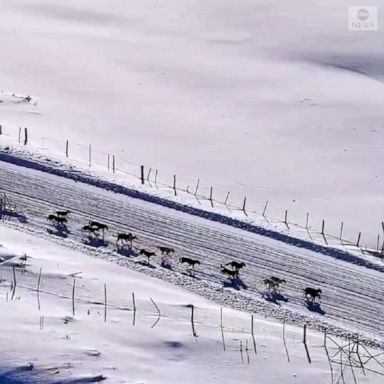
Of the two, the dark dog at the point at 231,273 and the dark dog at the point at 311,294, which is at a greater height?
the dark dog at the point at 231,273

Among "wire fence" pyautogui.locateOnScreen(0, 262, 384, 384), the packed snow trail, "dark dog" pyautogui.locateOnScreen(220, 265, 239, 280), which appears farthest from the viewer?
"dark dog" pyautogui.locateOnScreen(220, 265, 239, 280)

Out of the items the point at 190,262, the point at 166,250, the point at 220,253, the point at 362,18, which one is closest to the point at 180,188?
the point at 220,253

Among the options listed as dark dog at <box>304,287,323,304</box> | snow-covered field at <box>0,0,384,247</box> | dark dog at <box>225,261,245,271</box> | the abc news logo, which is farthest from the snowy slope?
the abc news logo

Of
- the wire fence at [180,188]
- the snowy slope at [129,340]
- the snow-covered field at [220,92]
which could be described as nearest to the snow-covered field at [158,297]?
the snowy slope at [129,340]

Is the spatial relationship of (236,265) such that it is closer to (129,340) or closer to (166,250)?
(166,250)

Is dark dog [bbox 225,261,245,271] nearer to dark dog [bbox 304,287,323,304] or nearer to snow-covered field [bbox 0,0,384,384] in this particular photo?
snow-covered field [bbox 0,0,384,384]

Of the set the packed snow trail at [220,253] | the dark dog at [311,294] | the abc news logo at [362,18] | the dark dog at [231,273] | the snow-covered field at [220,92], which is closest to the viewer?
the packed snow trail at [220,253]

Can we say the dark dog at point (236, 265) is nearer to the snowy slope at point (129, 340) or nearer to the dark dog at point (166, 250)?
the dark dog at point (166, 250)

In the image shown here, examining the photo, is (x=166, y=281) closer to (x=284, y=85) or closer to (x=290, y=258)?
(x=290, y=258)
